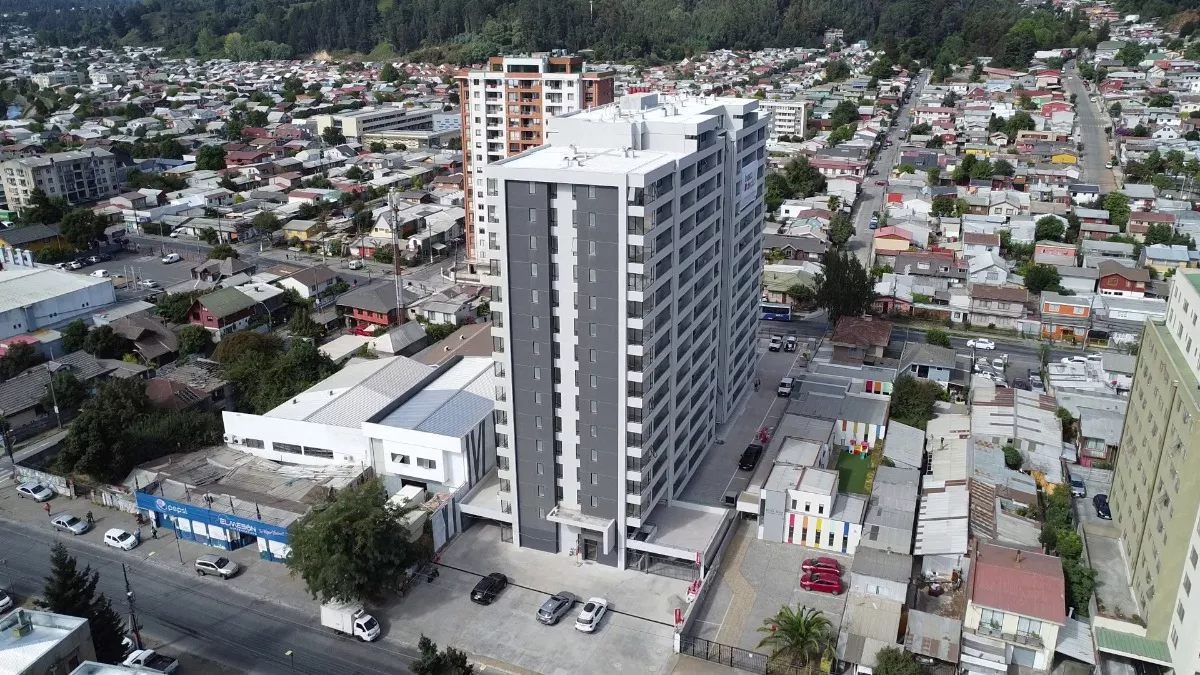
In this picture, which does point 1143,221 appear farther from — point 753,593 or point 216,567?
point 216,567

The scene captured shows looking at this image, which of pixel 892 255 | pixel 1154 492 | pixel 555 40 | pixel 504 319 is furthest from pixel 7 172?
pixel 555 40

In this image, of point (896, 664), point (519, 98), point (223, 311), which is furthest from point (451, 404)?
point (519, 98)

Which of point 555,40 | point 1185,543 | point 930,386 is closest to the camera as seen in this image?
point 1185,543

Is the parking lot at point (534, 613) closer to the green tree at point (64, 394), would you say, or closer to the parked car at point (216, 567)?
the parked car at point (216, 567)

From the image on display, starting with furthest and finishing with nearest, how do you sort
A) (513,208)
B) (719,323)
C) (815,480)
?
(719,323), (815,480), (513,208)

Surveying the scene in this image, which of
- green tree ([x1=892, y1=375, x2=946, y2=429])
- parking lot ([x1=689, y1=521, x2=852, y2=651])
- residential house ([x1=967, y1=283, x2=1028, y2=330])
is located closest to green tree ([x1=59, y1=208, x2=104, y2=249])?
parking lot ([x1=689, y1=521, x2=852, y2=651])

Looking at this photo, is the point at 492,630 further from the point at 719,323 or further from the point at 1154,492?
the point at 1154,492

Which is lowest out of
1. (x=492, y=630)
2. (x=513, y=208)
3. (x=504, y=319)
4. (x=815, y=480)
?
(x=492, y=630)

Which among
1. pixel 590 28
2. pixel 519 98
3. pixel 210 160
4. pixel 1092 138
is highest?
pixel 590 28
